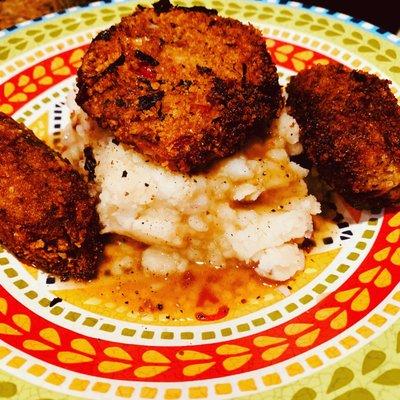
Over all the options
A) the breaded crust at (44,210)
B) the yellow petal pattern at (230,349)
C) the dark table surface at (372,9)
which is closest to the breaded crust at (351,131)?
the yellow petal pattern at (230,349)

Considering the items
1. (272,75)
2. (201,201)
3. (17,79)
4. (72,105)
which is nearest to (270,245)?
(201,201)

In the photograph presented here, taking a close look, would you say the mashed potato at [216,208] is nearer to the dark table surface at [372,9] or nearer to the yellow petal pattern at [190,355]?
the yellow petal pattern at [190,355]

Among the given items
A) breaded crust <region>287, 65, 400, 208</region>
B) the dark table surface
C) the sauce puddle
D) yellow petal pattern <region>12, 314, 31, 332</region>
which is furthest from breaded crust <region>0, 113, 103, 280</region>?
the dark table surface

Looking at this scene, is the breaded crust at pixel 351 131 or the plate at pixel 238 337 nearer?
the plate at pixel 238 337

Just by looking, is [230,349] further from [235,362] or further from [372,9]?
[372,9]

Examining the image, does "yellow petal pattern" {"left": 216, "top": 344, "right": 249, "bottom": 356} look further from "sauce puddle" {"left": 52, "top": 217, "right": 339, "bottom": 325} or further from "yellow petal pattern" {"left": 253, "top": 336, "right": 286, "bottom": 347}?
"sauce puddle" {"left": 52, "top": 217, "right": 339, "bottom": 325}

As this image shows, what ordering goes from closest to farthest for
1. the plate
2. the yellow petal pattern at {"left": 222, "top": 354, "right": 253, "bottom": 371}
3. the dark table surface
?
1. the plate
2. the yellow petal pattern at {"left": 222, "top": 354, "right": 253, "bottom": 371}
3. the dark table surface
